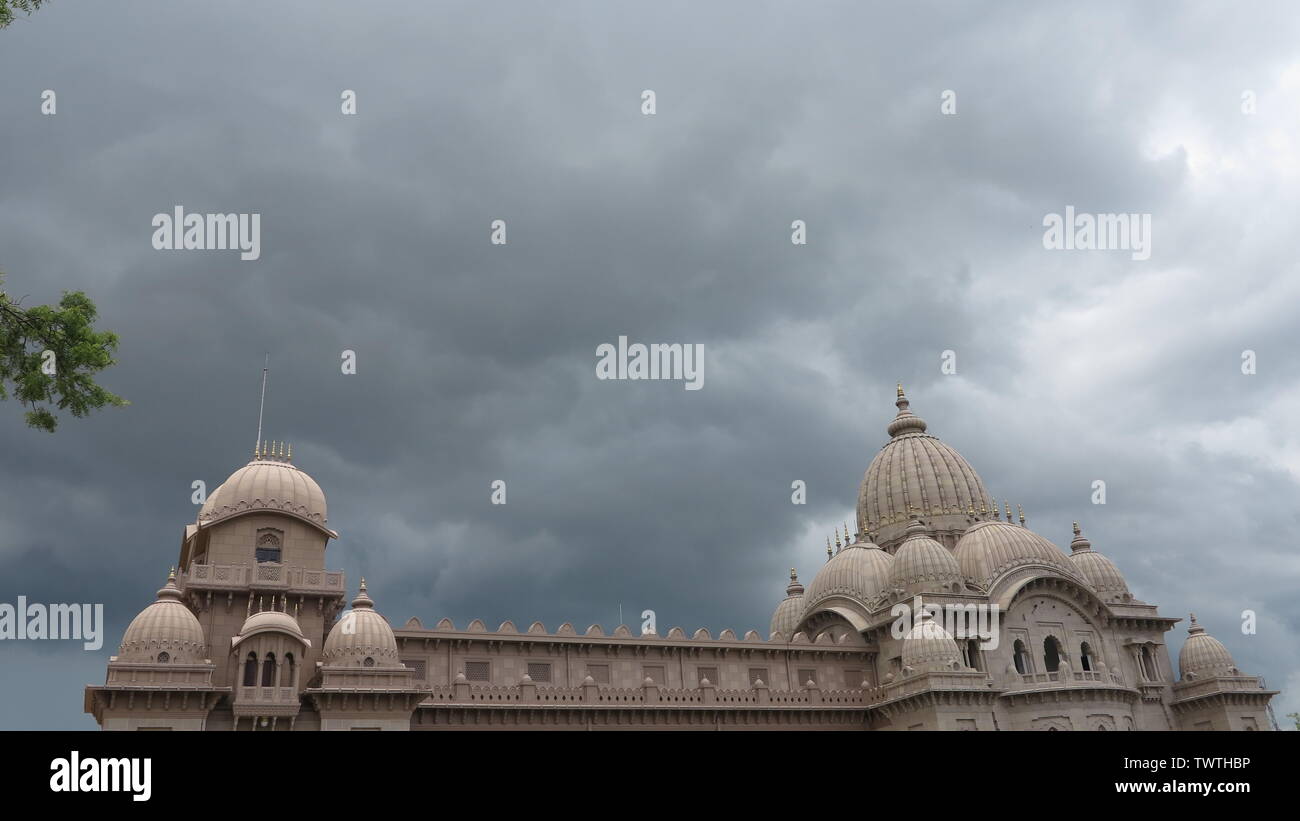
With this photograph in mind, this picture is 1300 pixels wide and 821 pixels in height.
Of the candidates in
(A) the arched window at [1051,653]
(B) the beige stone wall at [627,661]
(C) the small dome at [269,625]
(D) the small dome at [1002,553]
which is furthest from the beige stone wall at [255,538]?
(A) the arched window at [1051,653]

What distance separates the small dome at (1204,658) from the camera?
58812 millimetres

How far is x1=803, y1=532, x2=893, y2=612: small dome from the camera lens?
61219 mm

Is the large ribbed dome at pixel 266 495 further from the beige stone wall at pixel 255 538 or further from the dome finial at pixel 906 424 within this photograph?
the dome finial at pixel 906 424

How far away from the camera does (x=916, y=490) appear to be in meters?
68.6

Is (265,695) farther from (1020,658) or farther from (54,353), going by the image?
(1020,658)

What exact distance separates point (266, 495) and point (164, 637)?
7696mm

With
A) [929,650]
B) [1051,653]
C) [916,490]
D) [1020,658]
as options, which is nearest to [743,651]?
[929,650]

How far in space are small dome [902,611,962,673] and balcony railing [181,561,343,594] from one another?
29.4 m

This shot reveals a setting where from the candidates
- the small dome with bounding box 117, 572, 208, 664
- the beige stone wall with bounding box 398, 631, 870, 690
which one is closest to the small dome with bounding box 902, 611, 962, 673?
the beige stone wall with bounding box 398, 631, 870, 690

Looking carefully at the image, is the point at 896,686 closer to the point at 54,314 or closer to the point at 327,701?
the point at 327,701

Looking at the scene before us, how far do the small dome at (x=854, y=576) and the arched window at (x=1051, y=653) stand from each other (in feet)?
32.4

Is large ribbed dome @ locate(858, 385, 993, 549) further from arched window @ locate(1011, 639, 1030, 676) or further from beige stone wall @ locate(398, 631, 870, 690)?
beige stone wall @ locate(398, 631, 870, 690)

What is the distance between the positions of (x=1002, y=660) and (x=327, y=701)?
3602cm
